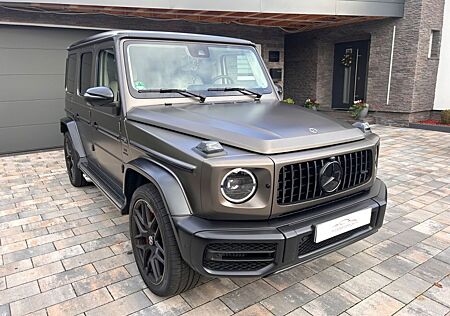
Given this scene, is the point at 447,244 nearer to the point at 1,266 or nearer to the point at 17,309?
the point at 17,309

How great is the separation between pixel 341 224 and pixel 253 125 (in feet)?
2.67

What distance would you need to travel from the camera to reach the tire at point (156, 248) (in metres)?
2.12

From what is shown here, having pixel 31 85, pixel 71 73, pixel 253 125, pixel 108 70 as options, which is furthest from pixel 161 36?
pixel 31 85

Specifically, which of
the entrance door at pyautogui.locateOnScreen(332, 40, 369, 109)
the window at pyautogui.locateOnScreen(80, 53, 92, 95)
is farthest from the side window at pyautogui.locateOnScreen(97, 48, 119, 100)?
the entrance door at pyautogui.locateOnScreen(332, 40, 369, 109)

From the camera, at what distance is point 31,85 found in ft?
23.3

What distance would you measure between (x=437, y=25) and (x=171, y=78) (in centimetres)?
946

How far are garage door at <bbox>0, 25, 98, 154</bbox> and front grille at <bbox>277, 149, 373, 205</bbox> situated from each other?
678 cm

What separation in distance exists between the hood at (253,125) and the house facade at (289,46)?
181 inches

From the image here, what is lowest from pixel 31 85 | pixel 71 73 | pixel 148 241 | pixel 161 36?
pixel 148 241

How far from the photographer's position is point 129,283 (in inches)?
101

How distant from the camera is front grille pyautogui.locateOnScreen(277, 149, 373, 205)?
77.4 inches

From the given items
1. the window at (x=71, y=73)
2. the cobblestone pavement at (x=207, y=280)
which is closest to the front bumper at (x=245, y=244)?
the cobblestone pavement at (x=207, y=280)

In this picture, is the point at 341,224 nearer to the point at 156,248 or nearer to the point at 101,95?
the point at 156,248

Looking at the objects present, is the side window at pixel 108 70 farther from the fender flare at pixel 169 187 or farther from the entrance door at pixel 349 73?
the entrance door at pixel 349 73
